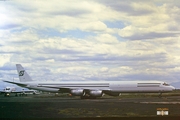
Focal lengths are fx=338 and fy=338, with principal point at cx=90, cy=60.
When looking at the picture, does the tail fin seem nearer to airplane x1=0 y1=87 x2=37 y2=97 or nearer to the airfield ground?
airplane x1=0 y1=87 x2=37 y2=97

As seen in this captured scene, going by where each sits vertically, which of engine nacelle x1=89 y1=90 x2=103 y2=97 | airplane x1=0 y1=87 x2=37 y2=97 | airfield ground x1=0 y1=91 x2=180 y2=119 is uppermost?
engine nacelle x1=89 y1=90 x2=103 y2=97

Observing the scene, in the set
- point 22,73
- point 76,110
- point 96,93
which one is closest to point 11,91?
point 22,73

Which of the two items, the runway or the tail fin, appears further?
the runway

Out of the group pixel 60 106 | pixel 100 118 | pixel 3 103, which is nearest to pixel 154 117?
pixel 100 118

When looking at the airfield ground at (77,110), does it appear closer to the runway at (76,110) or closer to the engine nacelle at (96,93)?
the runway at (76,110)

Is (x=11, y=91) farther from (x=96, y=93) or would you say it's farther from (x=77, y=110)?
(x=96, y=93)

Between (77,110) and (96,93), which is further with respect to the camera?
(96,93)

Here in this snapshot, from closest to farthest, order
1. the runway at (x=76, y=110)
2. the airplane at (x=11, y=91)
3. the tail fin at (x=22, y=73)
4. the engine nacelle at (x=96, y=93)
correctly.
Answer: the tail fin at (x=22, y=73) → the runway at (x=76, y=110) → the airplane at (x=11, y=91) → the engine nacelle at (x=96, y=93)

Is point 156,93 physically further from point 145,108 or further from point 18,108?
point 18,108

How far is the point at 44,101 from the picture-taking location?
8586 mm

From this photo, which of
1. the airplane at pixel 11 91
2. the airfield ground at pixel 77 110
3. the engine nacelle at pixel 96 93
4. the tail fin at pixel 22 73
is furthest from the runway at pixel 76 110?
the engine nacelle at pixel 96 93

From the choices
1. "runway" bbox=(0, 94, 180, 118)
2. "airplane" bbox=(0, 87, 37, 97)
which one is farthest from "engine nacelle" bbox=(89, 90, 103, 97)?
"runway" bbox=(0, 94, 180, 118)

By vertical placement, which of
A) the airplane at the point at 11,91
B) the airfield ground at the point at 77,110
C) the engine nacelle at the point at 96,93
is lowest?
the airfield ground at the point at 77,110

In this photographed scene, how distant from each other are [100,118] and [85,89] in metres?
5.09
